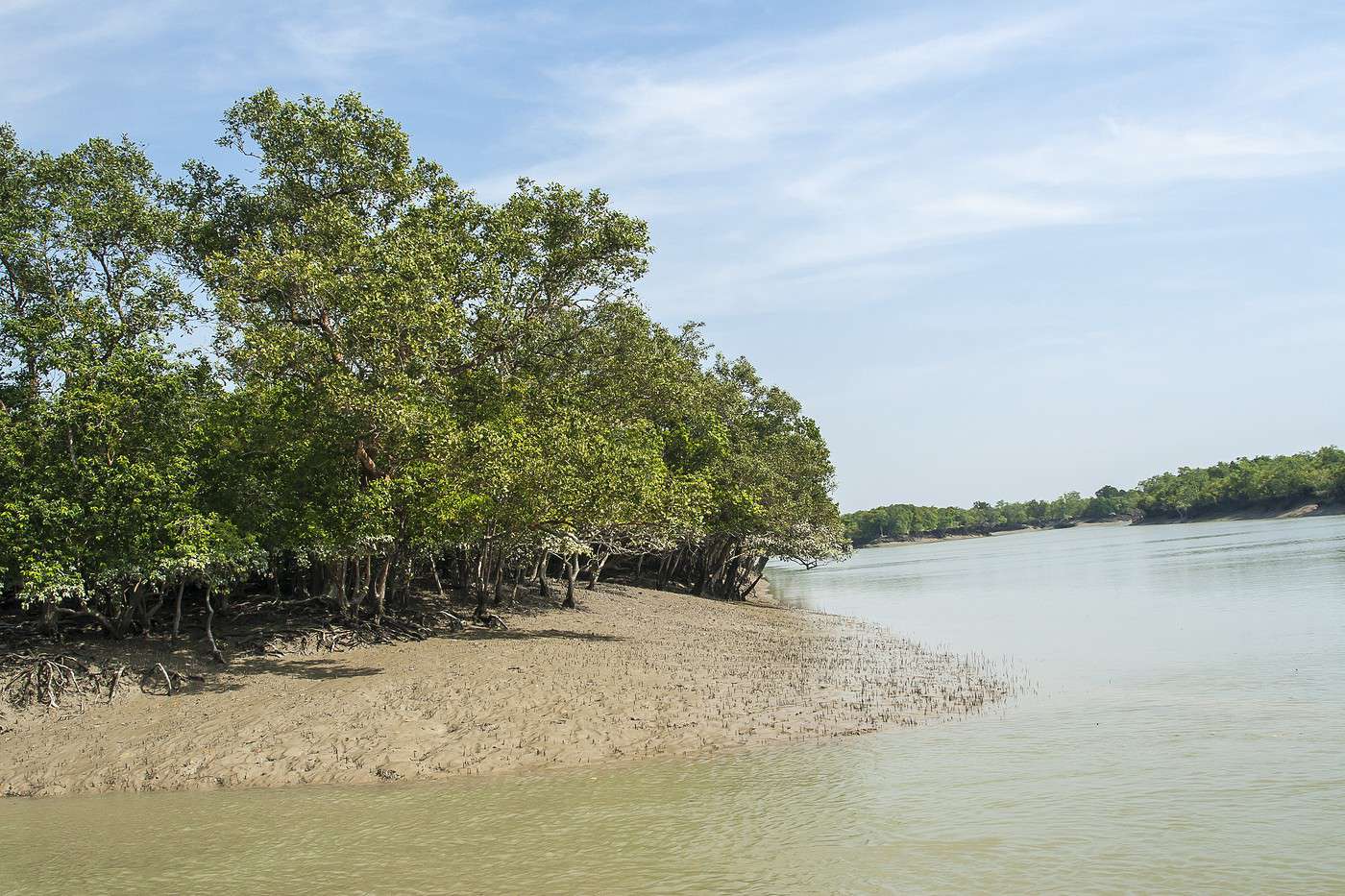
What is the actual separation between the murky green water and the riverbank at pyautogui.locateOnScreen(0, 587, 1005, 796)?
805 mm

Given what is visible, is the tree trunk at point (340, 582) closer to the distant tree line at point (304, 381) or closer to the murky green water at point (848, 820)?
the distant tree line at point (304, 381)

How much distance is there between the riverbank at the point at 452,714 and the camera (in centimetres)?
1571

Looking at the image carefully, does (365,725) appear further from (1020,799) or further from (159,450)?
(1020,799)

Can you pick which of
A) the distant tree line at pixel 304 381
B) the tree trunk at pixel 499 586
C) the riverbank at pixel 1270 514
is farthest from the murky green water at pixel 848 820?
the riverbank at pixel 1270 514

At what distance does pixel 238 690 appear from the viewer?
18.9m

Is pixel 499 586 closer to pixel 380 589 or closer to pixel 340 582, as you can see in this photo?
pixel 380 589

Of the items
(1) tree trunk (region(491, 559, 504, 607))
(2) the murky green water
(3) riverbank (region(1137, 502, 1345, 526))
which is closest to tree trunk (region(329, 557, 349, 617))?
(1) tree trunk (region(491, 559, 504, 607))

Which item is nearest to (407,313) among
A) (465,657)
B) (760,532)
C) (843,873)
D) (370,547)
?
(370,547)

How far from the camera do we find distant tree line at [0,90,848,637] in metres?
19.4

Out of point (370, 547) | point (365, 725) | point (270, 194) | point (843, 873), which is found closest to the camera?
point (843, 873)

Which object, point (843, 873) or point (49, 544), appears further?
point (49, 544)

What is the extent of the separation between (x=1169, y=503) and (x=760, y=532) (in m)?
145

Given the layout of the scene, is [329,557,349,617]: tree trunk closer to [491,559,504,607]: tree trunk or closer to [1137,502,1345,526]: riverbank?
[491,559,504,607]: tree trunk

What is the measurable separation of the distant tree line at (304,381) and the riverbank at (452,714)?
2.67 m
